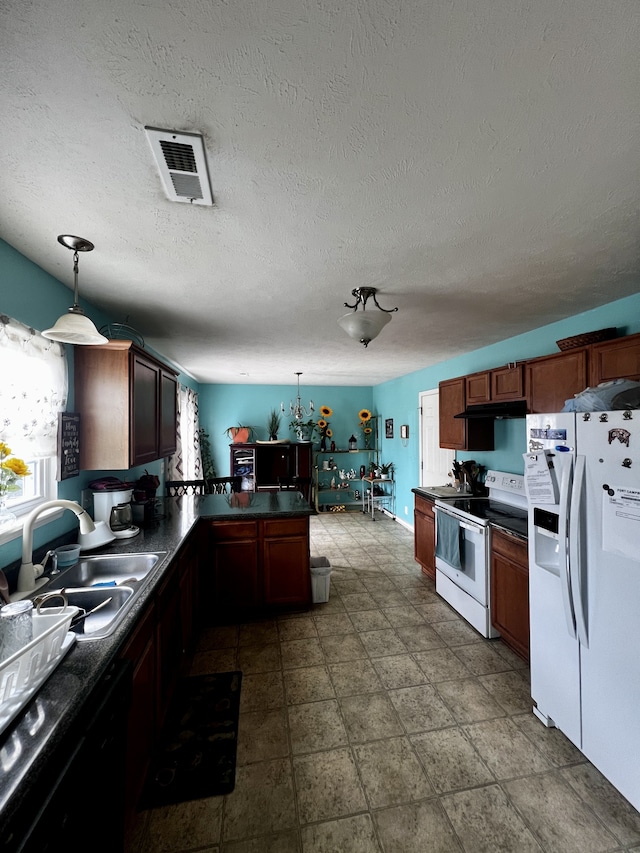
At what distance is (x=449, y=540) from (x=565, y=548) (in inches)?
54.6

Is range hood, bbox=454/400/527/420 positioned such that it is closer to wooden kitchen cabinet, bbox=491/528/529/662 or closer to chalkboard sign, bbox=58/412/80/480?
wooden kitchen cabinet, bbox=491/528/529/662

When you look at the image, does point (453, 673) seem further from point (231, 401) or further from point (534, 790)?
point (231, 401)

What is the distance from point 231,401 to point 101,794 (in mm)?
5787

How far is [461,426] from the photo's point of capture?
135 inches

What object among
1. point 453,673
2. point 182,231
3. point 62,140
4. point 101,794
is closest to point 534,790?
point 453,673

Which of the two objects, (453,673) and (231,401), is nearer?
(453,673)

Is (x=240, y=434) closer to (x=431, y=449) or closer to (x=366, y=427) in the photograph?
(x=366, y=427)

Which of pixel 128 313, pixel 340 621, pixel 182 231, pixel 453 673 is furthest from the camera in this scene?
pixel 340 621

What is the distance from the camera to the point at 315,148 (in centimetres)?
103

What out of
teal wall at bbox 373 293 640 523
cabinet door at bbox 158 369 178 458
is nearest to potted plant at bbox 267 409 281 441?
teal wall at bbox 373 293 640 523

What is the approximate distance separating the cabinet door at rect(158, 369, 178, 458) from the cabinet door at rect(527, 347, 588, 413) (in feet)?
9.52

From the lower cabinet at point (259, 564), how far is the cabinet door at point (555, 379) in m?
2.06

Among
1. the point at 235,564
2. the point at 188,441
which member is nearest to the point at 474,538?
the point at 235,564

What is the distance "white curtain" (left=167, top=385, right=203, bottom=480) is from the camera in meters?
4.64
